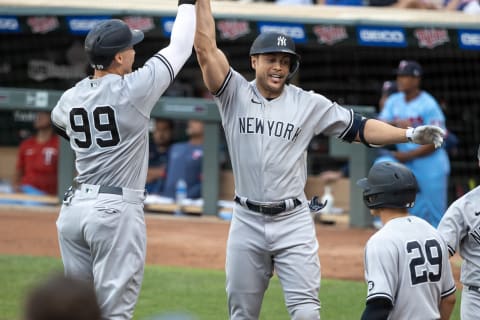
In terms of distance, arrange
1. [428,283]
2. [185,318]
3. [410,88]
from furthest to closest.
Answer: [410,88], [428,283], [185,318]

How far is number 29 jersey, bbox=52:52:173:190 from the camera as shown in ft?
15.8

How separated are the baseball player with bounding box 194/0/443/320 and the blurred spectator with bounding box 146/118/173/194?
6549 mm

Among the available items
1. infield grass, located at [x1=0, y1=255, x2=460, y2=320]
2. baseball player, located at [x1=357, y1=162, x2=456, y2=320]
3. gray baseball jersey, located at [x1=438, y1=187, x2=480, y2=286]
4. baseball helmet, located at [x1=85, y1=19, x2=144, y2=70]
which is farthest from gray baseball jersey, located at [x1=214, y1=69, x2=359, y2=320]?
infield grass, located at [x1=0, y1=255, x2=460, y2=320]

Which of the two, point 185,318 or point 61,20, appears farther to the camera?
point 61,20

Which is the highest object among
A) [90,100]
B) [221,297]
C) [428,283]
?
[90,100]

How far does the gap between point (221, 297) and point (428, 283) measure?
374 centimetres

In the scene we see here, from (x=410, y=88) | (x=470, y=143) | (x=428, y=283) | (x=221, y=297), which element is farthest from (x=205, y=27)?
(x=470, y=143)

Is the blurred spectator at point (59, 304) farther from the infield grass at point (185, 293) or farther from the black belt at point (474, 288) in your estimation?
the infield grass at point (185, 293)

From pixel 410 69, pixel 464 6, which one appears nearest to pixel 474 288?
pixel 410 69

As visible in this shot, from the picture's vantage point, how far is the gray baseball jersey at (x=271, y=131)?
517 centimetres

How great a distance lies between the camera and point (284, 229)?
513cm

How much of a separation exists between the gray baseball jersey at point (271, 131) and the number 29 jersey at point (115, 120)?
49 centimetres

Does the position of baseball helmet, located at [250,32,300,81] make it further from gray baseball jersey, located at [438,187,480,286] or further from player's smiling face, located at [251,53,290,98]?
gray baseball jersey, located at [438,187,480,286]

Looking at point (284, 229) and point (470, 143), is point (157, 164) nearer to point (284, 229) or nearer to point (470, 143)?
point (470, 143)
